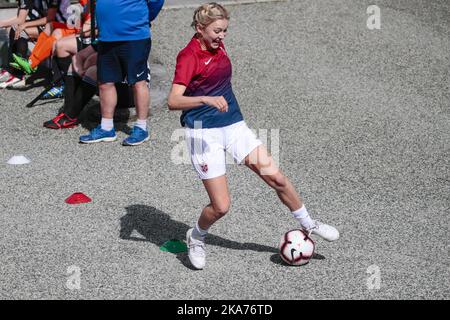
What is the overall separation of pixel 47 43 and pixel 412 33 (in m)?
5.54

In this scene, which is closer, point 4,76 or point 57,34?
point 57,34

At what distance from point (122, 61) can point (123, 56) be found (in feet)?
0.24

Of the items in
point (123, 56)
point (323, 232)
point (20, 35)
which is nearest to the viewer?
point (323, 232)

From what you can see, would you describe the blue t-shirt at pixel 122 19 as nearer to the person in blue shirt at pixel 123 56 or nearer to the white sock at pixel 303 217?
the person in blue shirt at pixel 123 56

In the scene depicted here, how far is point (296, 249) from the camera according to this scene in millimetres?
6168

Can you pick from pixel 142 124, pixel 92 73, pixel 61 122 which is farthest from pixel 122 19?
pixel 61 122

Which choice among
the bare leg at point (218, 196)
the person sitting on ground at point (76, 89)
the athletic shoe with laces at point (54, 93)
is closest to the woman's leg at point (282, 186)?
the bare leg at point (218, 196)

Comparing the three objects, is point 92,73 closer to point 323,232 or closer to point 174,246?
point 174,246

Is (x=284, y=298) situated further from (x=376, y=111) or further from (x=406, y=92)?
(x=406, y=92)

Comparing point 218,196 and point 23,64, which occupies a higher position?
point 218,196

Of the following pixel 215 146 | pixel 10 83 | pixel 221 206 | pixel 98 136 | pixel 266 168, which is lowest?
pixel 10 83
